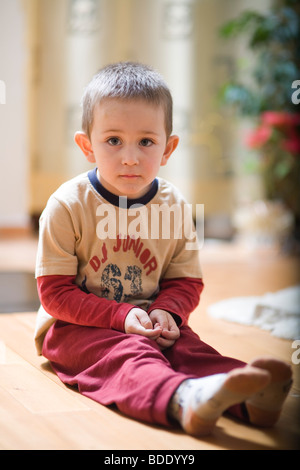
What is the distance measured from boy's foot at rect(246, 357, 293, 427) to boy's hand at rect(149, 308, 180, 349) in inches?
8.0

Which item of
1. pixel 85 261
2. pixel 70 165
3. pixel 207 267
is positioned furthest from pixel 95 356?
pixel 70 165

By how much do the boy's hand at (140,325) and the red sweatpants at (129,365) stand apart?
0.01 m

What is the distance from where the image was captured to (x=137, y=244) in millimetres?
1210

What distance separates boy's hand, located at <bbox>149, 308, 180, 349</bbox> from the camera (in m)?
1.12

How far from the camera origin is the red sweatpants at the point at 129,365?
955 millimetres

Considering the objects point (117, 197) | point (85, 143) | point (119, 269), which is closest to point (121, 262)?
point (119, 269)

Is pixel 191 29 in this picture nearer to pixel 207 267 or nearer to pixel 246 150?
pixel 246 150

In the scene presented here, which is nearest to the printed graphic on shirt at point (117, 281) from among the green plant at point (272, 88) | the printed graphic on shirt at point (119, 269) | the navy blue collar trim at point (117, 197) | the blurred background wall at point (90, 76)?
the printed graphic on shirt at point (119, 269)

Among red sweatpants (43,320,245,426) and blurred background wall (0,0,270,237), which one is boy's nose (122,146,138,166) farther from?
blurred background wall (0,0,270,237)

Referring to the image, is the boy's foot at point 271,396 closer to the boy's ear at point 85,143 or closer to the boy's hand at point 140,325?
the boy's hand at point 140,325

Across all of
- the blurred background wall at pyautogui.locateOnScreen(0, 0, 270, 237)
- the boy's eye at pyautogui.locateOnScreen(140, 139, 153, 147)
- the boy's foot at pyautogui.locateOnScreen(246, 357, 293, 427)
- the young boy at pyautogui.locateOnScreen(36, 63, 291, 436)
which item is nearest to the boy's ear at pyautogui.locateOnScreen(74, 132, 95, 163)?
the young boy at pyautogui.locateOnScreen(36, 63, 291, 436)

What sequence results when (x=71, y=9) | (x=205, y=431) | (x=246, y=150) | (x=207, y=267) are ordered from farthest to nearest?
1. (x=246, y=150)
2. (x=71, y=9)
3. (x=207, y=267)
4. (x=205, y=431)

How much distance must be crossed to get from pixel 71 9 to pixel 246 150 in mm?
1108

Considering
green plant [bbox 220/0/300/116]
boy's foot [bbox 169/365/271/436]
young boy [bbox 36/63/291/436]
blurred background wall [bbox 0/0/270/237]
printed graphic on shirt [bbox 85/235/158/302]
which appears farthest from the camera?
blurred background wall [bbox 0/0/270/237]
